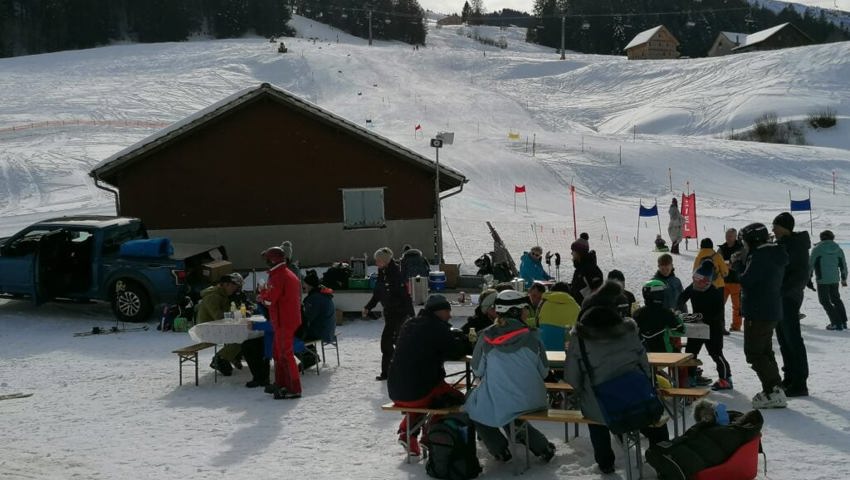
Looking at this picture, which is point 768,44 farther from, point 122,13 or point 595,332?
point 595,332

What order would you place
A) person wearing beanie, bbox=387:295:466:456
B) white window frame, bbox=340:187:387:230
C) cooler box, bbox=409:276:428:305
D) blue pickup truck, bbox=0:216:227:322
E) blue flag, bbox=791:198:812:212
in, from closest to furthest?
person wearing beanie, bbox=387:295:466:456 → cooler box, bbox=409:276:428:305 → blue pickup truck, bbox=0:216:227:322 → white window frame, bbox=340:187:387:230 → blue flag, bbox=791:198:812:212

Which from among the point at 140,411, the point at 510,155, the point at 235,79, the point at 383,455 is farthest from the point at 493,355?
the point at 235,79

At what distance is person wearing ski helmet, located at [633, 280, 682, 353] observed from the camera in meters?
8.56

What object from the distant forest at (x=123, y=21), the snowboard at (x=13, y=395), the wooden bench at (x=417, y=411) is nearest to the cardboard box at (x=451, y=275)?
the snowboard at (x=13, y=395)

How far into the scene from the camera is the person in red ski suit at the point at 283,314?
9.56 metres

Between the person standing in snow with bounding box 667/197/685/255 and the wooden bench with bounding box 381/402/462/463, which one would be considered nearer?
the wooden bench with bounding box 381/402/462/463

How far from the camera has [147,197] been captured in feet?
66.1

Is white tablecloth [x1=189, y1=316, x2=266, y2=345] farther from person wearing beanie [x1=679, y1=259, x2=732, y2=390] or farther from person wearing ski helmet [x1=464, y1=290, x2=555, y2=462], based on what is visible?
person wearing beanie [x1=679, y1=259, x2=732, y2=390]

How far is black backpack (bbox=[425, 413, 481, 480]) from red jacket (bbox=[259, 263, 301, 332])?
10.2 ft

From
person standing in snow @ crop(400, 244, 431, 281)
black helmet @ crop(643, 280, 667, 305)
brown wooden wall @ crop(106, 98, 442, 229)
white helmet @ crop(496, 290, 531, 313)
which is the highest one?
brown wooden wall @ crop(106, 98, 442, 229)

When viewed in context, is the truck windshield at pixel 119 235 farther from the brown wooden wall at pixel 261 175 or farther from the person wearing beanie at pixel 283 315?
the person wearing beanie at pixel 283 315

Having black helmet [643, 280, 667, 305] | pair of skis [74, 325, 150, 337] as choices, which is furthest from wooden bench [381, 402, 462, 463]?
pair of skis [74, 325, 150, 337]

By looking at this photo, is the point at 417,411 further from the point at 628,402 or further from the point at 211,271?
the point at 211,271

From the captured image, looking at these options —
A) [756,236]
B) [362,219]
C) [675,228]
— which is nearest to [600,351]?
[756,236]
